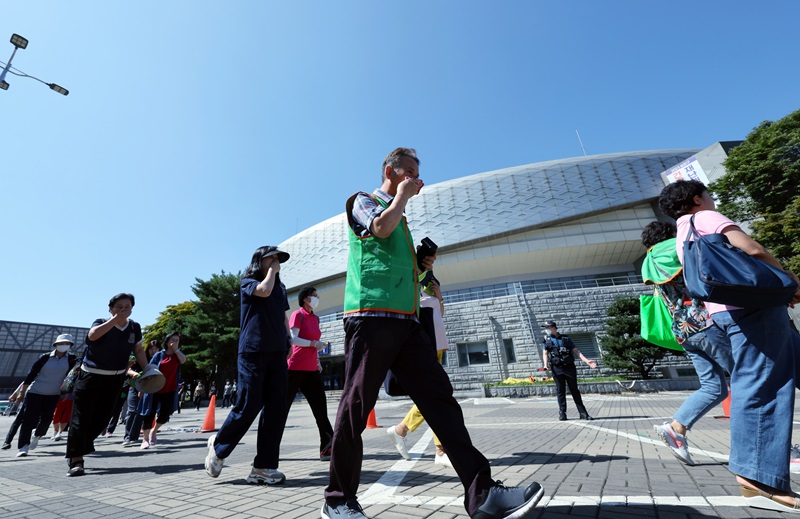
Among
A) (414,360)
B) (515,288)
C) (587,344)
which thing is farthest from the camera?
(515,288)

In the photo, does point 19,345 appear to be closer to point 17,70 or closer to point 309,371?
point 17,70

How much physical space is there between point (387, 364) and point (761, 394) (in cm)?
188

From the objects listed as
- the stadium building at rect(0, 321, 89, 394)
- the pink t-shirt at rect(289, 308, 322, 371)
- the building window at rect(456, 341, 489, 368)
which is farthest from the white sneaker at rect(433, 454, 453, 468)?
the stadium building at rect(0, 321, 89, 394)

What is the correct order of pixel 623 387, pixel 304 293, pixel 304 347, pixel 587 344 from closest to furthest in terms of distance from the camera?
pixel 304 347, pixel 304 293, pixel 623 387, pixel 587 344

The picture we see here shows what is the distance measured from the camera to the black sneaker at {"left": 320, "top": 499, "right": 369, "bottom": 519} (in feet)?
4.87

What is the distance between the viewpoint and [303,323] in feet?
12.3

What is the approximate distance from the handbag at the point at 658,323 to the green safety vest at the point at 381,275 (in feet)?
8.08

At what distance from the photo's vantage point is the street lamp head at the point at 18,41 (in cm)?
829

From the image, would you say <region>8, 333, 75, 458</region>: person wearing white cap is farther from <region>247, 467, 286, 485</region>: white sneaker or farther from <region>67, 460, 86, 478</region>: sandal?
<region>247, 467, 286, 485</region>: white sneaker

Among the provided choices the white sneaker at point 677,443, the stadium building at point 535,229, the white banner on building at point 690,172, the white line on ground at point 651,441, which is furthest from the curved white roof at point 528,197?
the white sneaker at point 677,443

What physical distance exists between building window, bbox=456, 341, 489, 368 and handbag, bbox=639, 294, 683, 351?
19.0 metres

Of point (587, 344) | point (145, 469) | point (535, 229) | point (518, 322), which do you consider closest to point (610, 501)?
point (145, 469)

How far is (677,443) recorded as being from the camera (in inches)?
106

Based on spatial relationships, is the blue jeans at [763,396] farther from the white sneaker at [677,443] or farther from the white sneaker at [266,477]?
the white sneaker at [266,477]
